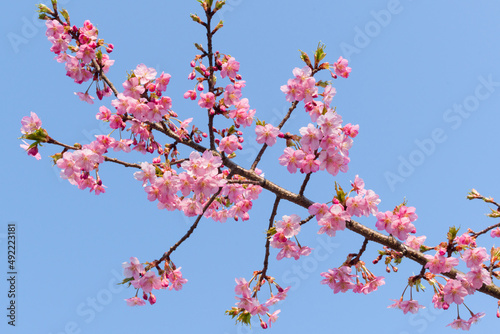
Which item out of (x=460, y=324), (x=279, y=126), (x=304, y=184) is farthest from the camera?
(x=460, y=324)

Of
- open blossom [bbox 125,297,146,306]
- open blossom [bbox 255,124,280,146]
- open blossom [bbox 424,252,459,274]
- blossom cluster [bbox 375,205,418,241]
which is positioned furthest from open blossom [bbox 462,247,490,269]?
open blossom [bbox 125,297,146,306]

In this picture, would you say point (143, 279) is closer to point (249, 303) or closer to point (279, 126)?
point (249, 303)

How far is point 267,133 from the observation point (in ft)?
14.8

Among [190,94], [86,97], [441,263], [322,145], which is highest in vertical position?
[86,97]

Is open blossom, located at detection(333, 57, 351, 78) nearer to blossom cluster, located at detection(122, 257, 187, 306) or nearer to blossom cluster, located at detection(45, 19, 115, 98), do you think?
blossom cluster, located at detection(45, 19, 115, 98)

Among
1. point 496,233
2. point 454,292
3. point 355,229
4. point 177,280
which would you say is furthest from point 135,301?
point 496,233

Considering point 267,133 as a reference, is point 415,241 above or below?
below

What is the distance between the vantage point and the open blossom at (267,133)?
14.8ft

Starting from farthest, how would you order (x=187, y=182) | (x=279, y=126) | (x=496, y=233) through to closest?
(x=496, y=233)
(x=279, y=126)
(x=187, y=182)

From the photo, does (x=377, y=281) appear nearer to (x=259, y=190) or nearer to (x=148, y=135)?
(x=259, y=190)

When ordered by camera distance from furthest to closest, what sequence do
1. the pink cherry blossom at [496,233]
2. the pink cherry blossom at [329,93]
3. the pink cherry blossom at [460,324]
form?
the pink cherry blossom at [496,233] → the pink cherry blossom at [460,324] → the pink cherry blossom at [329,93]

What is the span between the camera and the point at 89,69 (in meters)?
4.98

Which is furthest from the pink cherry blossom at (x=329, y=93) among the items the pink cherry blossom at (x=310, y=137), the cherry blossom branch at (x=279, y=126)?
the pink cherry blossom at (x=310, y=137)

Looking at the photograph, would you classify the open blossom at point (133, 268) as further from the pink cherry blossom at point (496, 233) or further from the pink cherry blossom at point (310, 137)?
the pink cherry blossom at point (496, 233)
